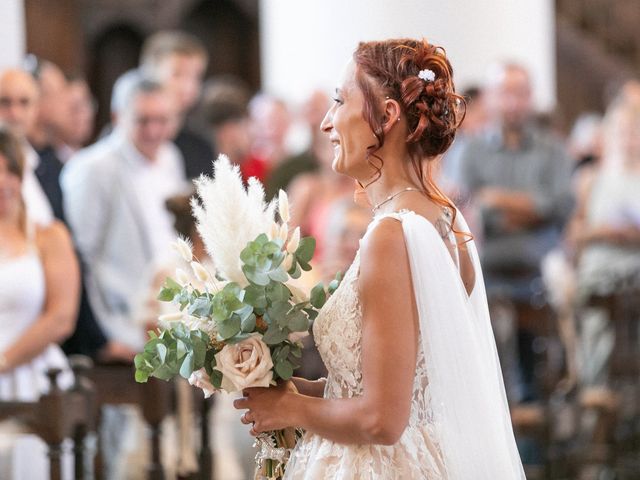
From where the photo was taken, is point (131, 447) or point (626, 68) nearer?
point (131, 447)

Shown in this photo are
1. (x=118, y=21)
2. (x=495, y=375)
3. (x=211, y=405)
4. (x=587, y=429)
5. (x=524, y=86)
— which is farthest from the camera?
(x=118, y=21)

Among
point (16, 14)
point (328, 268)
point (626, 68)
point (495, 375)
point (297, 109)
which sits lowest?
point (495, 375)

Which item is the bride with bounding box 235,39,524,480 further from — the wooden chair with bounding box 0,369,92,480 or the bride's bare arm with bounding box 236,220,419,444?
the wooden chair with bounding box 0,369,92,480

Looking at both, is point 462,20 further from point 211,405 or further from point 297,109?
point 211,405

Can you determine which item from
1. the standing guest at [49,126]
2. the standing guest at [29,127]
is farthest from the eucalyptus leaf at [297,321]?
the standing guest at [49,126]

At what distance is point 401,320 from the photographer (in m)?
3.22

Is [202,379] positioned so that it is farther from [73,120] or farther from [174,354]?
[73,120]

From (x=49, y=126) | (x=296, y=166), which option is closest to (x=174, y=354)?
(x=49, y=126)

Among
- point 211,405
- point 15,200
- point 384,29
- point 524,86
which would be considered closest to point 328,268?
point 211,405

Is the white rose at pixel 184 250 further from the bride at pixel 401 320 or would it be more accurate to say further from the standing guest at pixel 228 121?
the standing guest at pixel 228 121

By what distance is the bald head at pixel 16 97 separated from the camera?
6.21 meters

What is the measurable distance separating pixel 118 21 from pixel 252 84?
1.71m

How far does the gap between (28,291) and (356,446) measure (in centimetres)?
250

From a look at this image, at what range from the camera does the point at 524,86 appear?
8281mm
